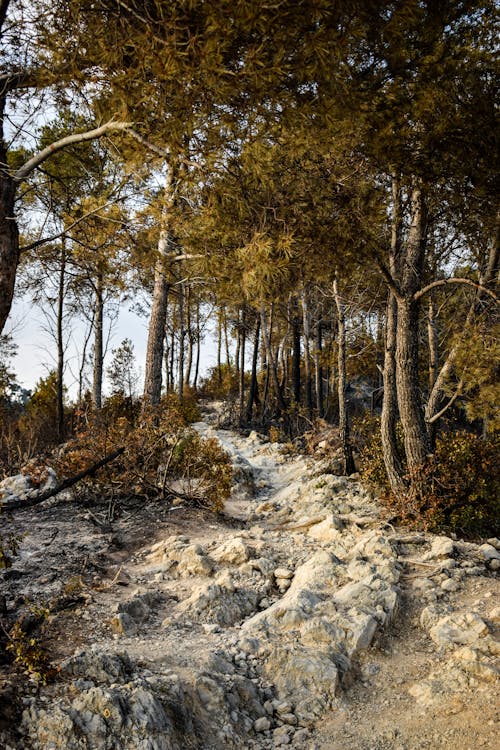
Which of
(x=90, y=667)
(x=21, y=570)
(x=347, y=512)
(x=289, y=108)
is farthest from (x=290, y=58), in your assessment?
(x=347, y=512)

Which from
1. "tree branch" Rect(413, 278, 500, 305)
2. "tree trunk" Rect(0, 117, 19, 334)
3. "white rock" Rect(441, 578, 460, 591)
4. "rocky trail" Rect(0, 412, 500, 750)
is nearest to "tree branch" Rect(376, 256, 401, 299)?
"tree branch" Rect(413, 278, 500, 305)

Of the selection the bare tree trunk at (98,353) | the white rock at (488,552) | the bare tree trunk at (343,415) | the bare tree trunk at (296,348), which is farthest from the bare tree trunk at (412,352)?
the bare tree trunk at (296,348)

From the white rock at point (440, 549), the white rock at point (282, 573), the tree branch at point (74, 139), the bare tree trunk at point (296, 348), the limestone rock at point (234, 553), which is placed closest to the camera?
the tree branch at point (74, 139)

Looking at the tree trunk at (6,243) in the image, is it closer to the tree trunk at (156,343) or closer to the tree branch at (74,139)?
the tree branch at (74,139)

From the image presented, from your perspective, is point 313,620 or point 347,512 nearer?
point 313,620

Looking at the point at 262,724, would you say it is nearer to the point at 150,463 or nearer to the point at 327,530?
the point at 327,530

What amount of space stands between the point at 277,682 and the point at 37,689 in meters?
1.69

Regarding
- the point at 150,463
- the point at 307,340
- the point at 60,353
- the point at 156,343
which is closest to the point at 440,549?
the point at 150,463

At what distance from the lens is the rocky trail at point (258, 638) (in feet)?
10.3

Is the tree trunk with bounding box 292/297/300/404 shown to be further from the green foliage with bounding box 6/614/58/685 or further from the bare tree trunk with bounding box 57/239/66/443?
the green foliage with bounding box 6/614/58/685

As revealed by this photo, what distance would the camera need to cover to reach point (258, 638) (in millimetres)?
4227

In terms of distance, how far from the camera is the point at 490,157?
5.86 meters

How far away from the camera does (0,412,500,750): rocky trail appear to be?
314cm

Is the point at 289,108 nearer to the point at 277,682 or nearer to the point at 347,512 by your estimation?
the point at 277,682
